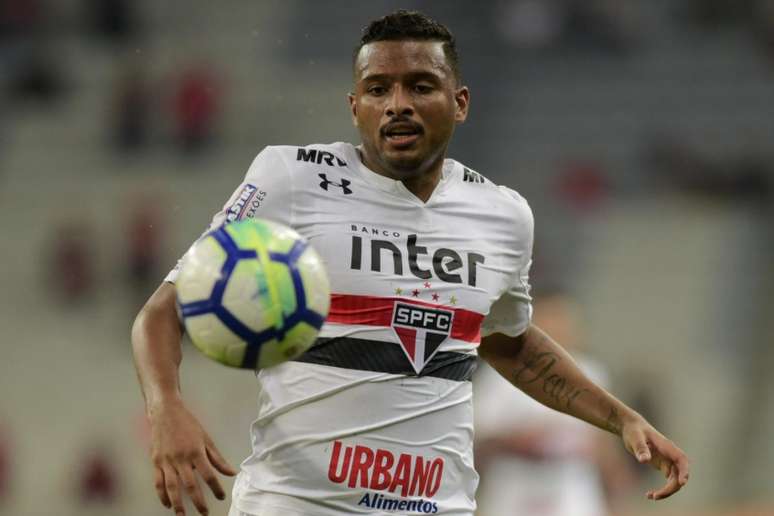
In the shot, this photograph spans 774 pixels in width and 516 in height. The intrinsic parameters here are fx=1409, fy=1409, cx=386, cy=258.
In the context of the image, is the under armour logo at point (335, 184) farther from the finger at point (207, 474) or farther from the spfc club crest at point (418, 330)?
the finger at point (207, 474)

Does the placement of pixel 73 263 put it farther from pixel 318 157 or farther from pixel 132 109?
pixel 318 157

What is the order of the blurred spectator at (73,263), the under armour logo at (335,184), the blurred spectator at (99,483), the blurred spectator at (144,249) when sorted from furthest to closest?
the blurred spectator at (73,263) → the blurred spectator at (144,249) → the blurred spectator at (99,483) → the under armour logo at (335,184)

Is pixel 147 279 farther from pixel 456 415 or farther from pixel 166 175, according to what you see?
pixel 456 415

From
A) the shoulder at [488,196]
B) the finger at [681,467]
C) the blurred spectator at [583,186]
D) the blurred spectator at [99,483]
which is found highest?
the shoulder at [488,196]

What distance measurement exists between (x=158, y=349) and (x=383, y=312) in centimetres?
72

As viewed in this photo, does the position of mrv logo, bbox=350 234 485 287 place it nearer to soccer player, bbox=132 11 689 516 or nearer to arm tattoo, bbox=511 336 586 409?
soccer player, bbox=132 11 689 516

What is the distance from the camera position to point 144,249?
16.0 meters

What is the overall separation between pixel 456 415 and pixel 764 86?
15.5 m

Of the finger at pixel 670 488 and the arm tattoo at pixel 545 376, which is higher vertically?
the arm tattoo at pixel 545 376

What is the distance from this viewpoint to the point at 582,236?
17.8 metres

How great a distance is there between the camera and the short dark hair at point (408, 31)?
4.60 m

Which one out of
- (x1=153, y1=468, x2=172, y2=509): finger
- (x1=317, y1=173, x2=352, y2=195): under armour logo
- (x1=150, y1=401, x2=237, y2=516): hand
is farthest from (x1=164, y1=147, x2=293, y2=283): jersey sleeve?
(x1=153, y1=468, x2=172, y2=509): finger

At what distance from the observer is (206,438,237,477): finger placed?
150 inches

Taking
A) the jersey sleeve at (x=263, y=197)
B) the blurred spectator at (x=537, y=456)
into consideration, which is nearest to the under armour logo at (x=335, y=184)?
the jersey sleeve at (x=263, y=197)
